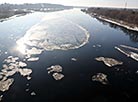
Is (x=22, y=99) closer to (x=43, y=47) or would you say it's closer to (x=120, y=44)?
(x=43, y=47)

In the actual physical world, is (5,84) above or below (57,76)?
above

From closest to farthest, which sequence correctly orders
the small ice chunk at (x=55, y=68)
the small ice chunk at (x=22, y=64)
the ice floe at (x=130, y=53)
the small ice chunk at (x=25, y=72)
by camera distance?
the small ice chunk at (x=25, y=72), the small ice chunk at (x=55, y=68), the small ice chunk at (x=22, y=64), the ice floe at (x=130, y=53)

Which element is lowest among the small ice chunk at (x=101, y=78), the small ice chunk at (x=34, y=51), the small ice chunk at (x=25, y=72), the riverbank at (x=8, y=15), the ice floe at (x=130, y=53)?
the riverbank at (x=8, y=15)

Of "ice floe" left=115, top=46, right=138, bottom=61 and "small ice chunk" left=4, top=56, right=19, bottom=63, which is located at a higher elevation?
"small ice chunk" left=4, top=56, right=19, bottom=63

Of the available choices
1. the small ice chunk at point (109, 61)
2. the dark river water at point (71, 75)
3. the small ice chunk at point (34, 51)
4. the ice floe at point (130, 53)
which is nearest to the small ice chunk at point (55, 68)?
the dark river water at point (71, 75)

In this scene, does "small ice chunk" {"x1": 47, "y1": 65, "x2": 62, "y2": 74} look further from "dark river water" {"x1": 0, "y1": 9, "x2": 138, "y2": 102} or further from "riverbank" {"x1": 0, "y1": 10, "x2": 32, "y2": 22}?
"riverbank" {"x1": 0, "y1": 10, "x2": 32, "y2": 22}

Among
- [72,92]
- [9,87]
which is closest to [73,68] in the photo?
[72,92]

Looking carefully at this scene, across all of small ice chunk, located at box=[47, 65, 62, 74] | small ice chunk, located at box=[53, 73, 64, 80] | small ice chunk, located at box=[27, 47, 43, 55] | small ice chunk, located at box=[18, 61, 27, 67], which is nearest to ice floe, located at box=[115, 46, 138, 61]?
small ice chunk, located at box=[47, 65, 62, 74]

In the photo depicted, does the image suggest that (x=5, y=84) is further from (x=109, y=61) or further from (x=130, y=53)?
(x=130, y=53)

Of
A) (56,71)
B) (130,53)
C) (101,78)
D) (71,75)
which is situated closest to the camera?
(101,78)

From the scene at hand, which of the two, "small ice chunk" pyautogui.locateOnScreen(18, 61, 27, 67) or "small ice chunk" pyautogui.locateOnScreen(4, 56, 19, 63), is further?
"small ice chunk" pyautogui.locateOnScreen(4, 56, 19, 63)

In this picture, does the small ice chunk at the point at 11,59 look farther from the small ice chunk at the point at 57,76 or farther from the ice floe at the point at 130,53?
the ice floe at the point at 130,53

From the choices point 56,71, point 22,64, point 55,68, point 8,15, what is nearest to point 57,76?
point 56,71
